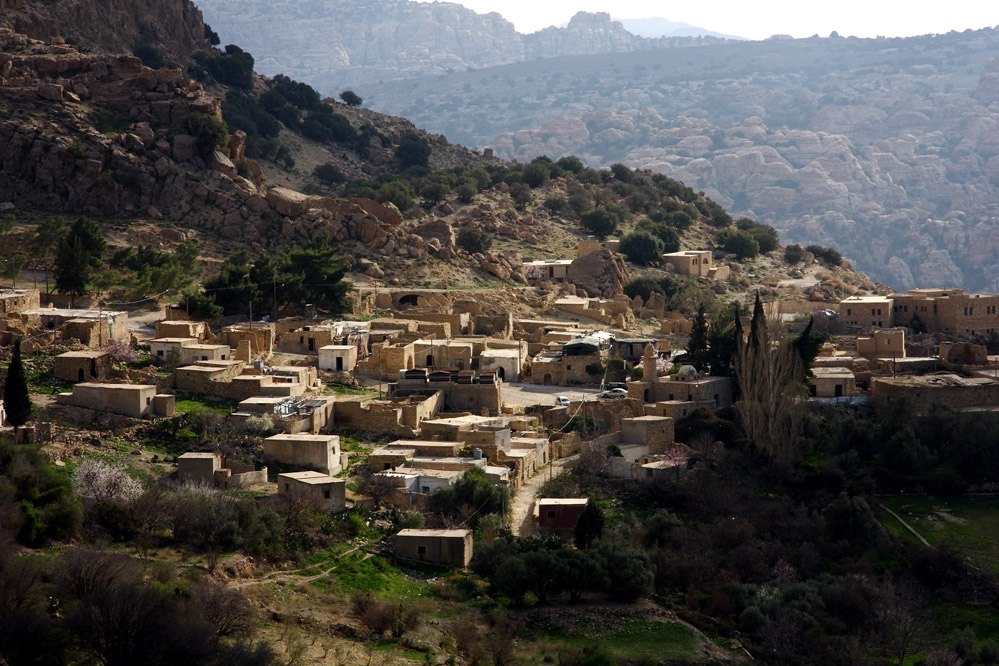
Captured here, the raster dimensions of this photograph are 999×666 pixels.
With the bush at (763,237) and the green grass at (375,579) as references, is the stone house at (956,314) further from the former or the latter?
the green grass at (375,579)

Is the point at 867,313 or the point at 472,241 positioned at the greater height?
the point at 472,241

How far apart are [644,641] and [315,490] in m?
6.48

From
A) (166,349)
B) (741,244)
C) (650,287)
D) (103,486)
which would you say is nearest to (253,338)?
(166,349)

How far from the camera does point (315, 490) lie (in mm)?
27859

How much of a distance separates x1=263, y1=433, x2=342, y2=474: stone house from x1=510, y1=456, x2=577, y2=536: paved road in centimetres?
353

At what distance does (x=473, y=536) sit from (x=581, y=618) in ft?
9.66

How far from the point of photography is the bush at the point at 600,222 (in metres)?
66.6

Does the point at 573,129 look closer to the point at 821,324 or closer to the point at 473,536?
the point at 821,324

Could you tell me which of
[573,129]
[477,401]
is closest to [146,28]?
[477,401]

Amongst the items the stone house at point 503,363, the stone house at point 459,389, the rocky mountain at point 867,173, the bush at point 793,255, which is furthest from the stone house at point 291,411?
the rocky mountain at point 867,173

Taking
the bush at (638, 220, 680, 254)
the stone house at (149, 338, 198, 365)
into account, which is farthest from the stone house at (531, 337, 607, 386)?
the bush at (638, 220, 680, 254)

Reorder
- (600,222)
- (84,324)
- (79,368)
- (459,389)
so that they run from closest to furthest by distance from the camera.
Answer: (79,368) < (84,324) < (459,389) < (600,222)

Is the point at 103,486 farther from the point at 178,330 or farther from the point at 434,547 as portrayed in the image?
the point at 178,330

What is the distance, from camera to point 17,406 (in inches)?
1125
